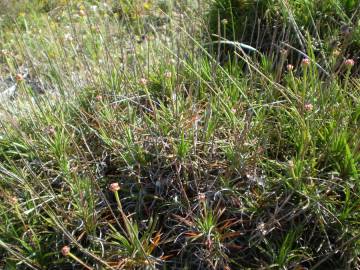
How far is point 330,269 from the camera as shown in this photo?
6.13 ft

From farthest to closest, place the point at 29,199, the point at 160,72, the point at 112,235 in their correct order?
the point at 160,72, the point at 29,199, the point at 112,235

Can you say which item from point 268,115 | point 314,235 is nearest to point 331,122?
point 268,115

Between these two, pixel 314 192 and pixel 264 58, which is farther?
pixel 264 58

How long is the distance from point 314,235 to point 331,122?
0.50 m

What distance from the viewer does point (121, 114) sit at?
2.44 metres

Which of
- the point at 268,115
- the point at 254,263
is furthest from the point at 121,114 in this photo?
the point at 254,263

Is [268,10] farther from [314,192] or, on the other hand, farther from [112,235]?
[112,235]

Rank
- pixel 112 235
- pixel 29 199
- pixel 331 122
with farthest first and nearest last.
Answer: pixel 29 199, pixel 331 122, pixel 112 235

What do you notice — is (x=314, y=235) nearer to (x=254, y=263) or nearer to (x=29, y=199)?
(x=254, y=263)

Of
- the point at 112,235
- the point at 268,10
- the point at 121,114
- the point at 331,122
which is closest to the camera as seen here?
the point at 112,235

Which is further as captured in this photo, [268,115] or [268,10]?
[268,10]

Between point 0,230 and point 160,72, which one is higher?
point 160,72

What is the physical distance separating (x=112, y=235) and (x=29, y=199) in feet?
1.79

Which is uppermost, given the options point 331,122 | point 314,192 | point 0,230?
point 331,122
